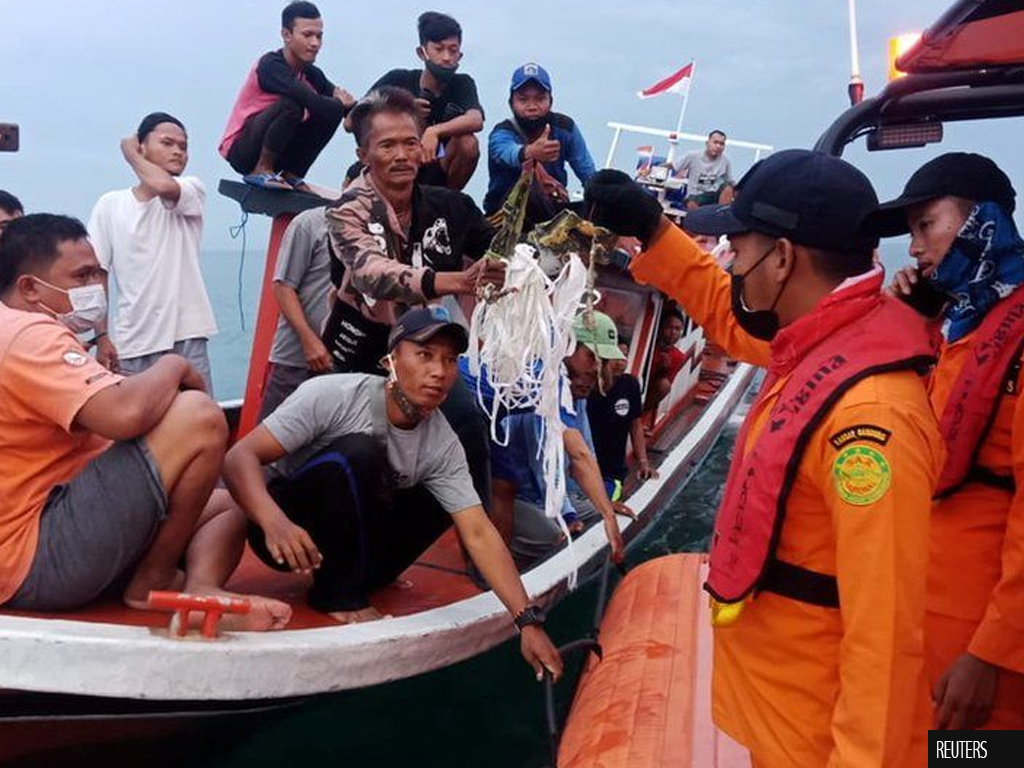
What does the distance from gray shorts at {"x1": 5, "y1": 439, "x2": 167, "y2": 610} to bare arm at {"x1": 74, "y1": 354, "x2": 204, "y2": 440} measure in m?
0.11

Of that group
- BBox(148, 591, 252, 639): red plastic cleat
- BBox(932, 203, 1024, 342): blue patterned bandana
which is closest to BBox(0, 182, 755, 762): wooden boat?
BBox(148, 591, 252, 639): red plastic cleat

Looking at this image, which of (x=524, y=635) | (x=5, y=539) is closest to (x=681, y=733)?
(x=524, y=635)

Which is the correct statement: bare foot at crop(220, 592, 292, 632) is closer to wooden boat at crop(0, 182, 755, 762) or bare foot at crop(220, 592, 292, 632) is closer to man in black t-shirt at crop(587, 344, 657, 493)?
wooden boat at crop(0, 182, 755, 762)

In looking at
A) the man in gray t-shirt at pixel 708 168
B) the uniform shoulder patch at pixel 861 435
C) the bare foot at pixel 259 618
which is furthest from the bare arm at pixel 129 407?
the man in gray t-shirt at pixel 708 168

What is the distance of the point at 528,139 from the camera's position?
18.6 feet

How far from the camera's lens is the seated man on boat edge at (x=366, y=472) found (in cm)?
311

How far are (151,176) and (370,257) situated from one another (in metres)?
2.30

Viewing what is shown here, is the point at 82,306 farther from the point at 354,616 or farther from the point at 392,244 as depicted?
the point at 354,616

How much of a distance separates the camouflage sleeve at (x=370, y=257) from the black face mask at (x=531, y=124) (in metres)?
2.32

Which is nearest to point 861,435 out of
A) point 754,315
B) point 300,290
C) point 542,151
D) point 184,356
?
point 754,315

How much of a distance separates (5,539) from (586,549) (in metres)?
2.77

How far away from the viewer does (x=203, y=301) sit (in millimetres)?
5344

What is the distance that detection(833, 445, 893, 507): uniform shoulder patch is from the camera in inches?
62.7

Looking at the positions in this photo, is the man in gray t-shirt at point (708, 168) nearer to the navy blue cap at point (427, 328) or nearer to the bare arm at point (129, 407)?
the navy blue cap at point (427, 328)
